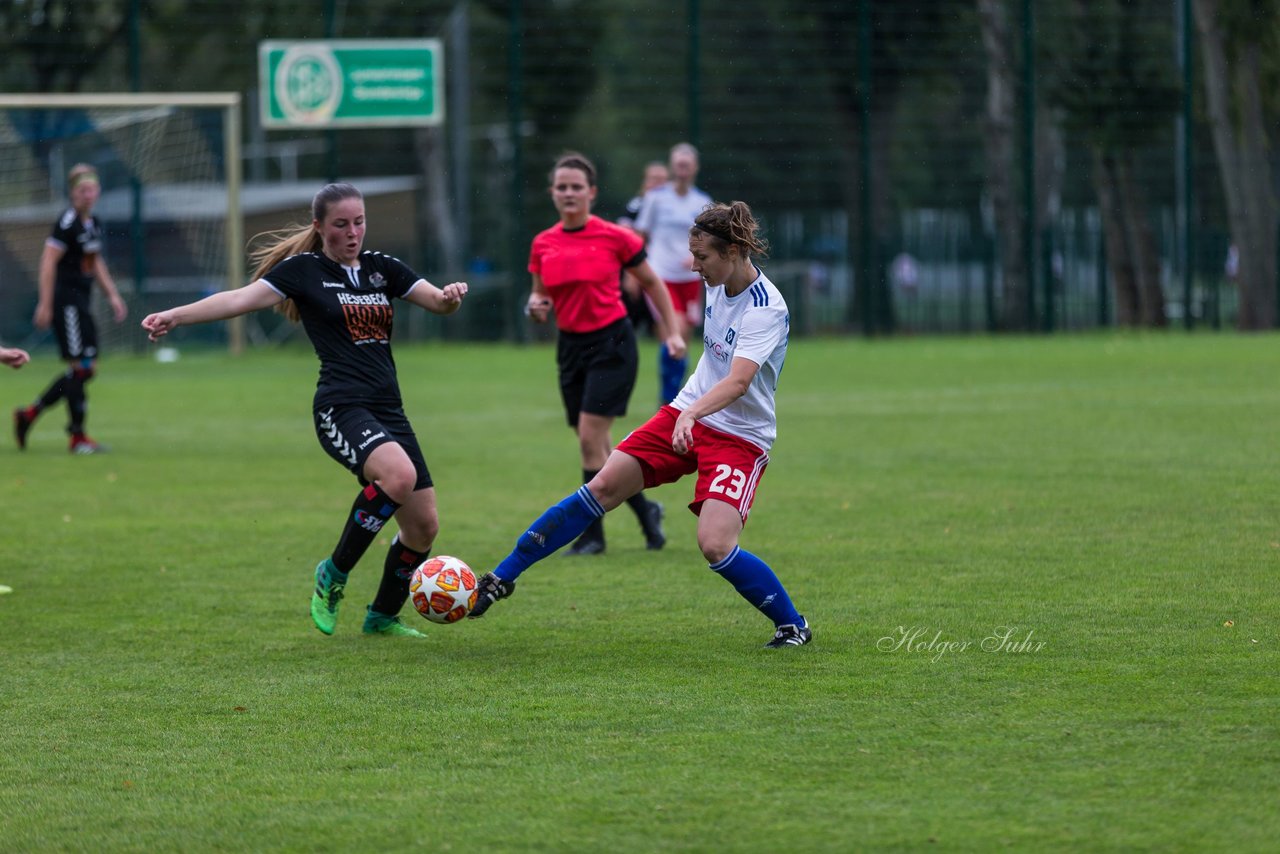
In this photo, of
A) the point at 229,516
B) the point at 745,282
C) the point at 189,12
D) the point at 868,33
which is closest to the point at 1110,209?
the point at 868,33

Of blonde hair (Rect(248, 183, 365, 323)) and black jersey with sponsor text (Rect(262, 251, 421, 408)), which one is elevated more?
blonde hair (Rect(248, 183, 365, 323))

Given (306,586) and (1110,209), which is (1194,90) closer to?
(1110,209)

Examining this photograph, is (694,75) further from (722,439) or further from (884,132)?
(722,439)

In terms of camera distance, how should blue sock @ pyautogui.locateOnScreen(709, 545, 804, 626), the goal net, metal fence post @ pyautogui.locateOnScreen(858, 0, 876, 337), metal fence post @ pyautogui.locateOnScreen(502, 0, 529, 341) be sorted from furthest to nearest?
metal fence post @ pyautogui.locateOnScreen(858, 0, 876, 337) < metal fence post @ pyautogui.locateOnScreen(502, 0, 529, 341) < the goal net < blue sock @ pyautogui.locateOnScreen(709, 545, 804, 626)

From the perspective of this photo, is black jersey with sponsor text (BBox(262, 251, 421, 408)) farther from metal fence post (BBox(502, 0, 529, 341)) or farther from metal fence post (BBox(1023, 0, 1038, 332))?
metal fence post (BBox(1023, 0, 1038, 332))

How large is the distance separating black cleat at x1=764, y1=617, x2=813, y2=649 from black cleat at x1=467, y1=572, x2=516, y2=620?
103cm

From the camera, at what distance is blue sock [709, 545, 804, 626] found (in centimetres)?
632

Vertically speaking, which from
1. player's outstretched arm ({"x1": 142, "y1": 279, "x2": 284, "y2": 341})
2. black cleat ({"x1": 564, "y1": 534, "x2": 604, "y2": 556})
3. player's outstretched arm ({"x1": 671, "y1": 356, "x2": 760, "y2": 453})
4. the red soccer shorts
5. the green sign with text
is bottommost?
black cleat ({"x1": 564, "y1": 534, "x2": 604, "y2": 556})

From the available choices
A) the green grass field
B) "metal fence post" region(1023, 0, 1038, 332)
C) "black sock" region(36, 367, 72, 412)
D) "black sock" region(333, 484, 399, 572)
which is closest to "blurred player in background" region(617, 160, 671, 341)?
the green grass field

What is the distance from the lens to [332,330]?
6.75 meters

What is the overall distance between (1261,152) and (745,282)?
23.4 metres

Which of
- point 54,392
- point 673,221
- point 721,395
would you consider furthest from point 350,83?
point 721,395

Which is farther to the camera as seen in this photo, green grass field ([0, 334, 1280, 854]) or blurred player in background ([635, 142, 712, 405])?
blurred player in background ([635, 142, 712, 405])

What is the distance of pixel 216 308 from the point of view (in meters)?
6.48
